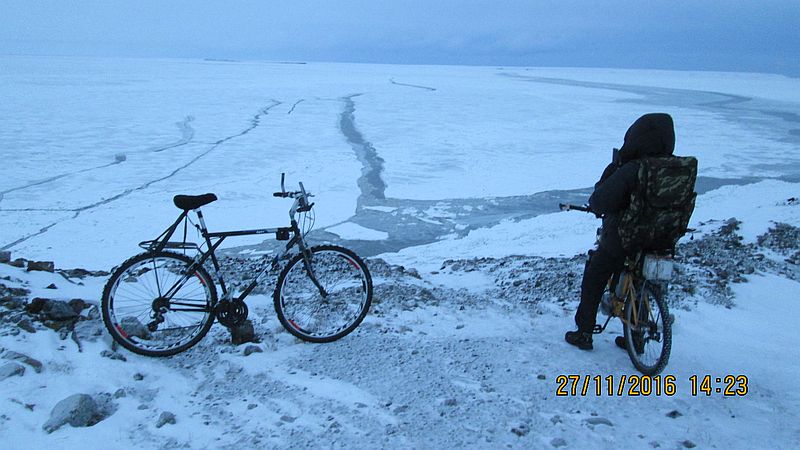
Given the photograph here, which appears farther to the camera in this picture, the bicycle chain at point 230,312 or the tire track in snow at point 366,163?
the tire track in snow at point 366,163

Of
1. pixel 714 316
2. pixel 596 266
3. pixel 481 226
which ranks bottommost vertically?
pixel 481 226

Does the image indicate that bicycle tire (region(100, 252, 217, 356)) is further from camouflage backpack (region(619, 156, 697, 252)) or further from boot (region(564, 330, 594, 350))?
camouflage backpack (region(619, 156, 697, 252))

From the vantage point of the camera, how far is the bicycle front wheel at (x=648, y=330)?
3418 millimetres

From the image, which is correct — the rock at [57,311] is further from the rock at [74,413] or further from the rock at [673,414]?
the rock at [673,414]

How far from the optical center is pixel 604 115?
25625 mm

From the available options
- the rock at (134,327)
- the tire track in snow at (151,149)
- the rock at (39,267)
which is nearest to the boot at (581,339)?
the rock at (134,327)

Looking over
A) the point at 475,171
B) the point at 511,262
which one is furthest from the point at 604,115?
the point at 511,262

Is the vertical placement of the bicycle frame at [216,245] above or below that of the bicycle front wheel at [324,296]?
above

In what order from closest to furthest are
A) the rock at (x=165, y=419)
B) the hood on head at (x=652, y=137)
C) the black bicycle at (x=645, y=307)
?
1. the rock at (x=165, y=419)
2. the hood on head at (x=652, y=137)
3. the black bicycle at (x=645, y=307)

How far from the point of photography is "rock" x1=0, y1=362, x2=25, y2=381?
3.15 m

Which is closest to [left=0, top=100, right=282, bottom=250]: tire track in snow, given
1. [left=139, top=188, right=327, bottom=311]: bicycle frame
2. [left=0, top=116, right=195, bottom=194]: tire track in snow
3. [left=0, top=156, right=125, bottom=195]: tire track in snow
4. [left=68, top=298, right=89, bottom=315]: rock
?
[left=0, top=116, right=195, bottom=194]: tire track in snow

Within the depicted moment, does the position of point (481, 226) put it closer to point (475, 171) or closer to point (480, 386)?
point (475, 171)

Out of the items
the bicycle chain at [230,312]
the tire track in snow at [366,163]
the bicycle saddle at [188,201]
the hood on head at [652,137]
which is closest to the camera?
the hood on head at [652,137]

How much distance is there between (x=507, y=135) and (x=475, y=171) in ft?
19.4
